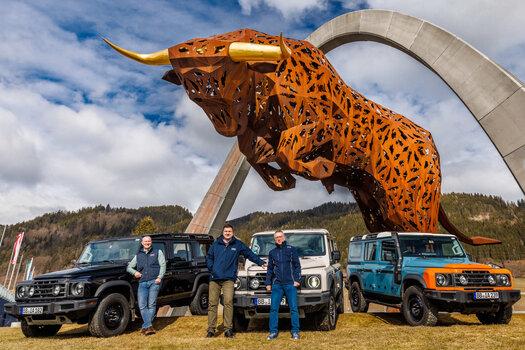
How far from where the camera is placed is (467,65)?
9594mm

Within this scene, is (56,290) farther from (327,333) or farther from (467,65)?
(467,65)

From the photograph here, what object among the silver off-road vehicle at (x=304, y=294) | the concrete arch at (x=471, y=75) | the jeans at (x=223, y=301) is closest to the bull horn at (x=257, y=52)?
the silver off-road vehicle at (x=304, y=294)

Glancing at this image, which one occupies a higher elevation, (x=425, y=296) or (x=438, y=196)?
(x=438, y=196)

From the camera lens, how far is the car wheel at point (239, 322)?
545 centimetres

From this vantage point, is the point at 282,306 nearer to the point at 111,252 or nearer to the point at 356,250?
the point at 111,252

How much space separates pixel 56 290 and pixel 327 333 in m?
4.25

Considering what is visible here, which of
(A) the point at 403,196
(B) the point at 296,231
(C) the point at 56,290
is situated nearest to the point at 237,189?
(A) the point at 403,196

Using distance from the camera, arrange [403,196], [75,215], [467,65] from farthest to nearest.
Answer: [75,215]
[467,65]
[403,196]

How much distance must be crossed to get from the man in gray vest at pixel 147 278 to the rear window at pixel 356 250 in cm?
486

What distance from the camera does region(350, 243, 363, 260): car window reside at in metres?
8.38

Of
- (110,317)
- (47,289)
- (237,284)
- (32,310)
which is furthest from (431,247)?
(32,310)

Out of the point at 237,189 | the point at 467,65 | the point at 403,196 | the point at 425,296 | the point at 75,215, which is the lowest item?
the point at 425,296

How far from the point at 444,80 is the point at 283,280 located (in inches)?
347

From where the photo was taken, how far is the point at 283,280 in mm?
4805
